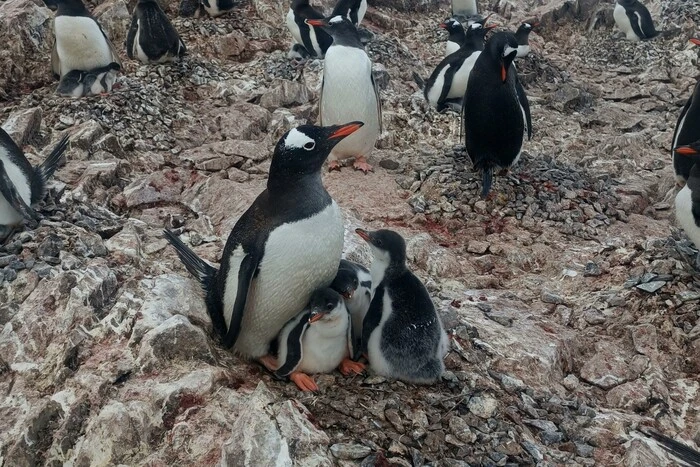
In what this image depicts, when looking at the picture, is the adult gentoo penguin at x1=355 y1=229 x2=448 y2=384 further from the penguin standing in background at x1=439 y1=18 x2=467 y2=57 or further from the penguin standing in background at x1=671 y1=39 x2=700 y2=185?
the penguin standing in background at x1=439 y1=18 x2=467 y2=57

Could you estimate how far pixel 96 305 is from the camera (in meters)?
3.07

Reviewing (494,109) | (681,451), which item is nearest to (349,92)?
(494,109)

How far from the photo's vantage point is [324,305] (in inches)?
114

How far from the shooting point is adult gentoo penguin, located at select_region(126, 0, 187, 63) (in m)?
7.91

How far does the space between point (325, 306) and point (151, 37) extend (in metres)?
6.12

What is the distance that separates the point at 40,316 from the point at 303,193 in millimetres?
1338

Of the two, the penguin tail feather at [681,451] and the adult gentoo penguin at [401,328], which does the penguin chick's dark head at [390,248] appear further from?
the penguin tail feather at [681,451]

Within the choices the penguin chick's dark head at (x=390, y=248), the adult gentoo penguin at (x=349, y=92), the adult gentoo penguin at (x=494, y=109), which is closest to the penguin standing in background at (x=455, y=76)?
the adult gentoo penguin at (x=349, y=92)

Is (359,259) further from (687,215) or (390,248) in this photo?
(687,215)

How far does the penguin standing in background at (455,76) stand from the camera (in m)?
7.38

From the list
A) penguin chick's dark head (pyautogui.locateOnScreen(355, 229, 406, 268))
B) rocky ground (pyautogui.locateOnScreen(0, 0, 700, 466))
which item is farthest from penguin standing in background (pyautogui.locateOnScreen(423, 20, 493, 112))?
penguin chick's dark head (pyautogui.locateOnScreen(355, 229, 406, 268))

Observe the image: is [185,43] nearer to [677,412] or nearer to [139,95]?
[139,95]

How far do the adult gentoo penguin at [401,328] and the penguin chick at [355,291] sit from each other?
0.42 feet

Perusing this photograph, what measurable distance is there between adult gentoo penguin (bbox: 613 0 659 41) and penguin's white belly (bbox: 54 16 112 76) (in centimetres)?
801
